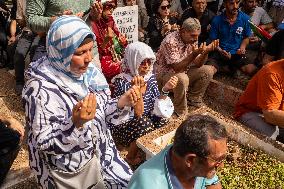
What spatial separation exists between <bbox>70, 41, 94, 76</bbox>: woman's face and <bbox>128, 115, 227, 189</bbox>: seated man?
803 mm

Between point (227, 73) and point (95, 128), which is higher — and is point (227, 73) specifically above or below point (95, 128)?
below

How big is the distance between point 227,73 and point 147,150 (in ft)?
10.7

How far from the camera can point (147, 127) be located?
3.94 meters

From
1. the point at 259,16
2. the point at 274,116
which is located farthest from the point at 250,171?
the point at 259,16

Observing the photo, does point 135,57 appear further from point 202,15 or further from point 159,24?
point 202,15

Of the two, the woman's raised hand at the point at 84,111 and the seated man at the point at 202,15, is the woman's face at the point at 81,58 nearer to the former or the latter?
the woman's raised hand at the point at 84,111

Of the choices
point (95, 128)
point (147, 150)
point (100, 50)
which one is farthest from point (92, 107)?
point (100, 50)

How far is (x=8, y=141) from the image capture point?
3035 mm

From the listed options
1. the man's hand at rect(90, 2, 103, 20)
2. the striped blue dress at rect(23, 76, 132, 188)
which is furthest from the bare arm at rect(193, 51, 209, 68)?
the striped blue dress at rect(23, 76, 132, 188)

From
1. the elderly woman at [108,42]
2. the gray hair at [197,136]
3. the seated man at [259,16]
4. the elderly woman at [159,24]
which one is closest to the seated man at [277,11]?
the seated man at [259,16]

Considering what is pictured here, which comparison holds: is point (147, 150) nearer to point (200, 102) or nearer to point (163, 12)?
point (200, 102)

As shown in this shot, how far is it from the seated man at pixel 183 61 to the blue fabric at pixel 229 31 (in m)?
1.11

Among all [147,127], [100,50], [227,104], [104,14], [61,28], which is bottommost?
[227,104]

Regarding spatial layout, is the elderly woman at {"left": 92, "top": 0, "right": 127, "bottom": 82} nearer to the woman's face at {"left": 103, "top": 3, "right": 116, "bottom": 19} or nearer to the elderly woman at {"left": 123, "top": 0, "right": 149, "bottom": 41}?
the woman's face at {"left": 103, "top": 3, "right": 116, "bottom": 19}
